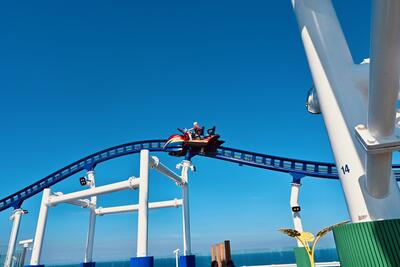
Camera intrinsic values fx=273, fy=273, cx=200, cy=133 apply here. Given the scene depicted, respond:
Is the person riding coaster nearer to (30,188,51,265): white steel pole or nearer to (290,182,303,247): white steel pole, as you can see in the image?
(290,182,303,247): white steel pole

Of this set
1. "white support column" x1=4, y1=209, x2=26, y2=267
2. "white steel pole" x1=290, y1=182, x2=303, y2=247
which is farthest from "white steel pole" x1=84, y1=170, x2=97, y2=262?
"white steel pole" x1=290, y1=182, x2=303, y2=247

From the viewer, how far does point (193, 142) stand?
45.9 ft

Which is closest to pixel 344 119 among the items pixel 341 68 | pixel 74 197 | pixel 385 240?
pixel 341 68

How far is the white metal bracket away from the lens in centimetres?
183

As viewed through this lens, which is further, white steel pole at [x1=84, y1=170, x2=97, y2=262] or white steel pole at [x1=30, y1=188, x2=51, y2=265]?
white steel pole at [x1=84, y1=170, x2=97, y2=262]

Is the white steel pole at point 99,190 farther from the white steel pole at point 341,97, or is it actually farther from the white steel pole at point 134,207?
the white steel pole at point 341,97

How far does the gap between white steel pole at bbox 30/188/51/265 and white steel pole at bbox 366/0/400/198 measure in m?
9.06

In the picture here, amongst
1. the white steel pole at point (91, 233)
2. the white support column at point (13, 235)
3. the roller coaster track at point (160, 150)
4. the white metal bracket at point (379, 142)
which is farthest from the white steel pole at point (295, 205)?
the white support column at point (13, 235)

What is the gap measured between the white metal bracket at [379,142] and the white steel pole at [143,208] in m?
5.64

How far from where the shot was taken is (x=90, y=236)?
10586 mm

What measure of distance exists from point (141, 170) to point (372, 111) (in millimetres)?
6176

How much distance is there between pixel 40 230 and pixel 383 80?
9.47 metres

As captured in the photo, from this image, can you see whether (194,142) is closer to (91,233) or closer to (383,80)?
(91,233)

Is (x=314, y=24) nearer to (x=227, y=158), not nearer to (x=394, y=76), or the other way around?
(x=394, y=76)
